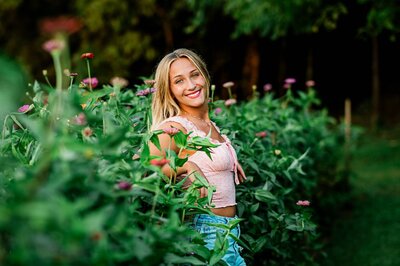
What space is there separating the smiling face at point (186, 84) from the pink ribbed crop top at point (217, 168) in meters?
0.16

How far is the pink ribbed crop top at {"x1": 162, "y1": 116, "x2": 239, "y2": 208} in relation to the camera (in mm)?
3189

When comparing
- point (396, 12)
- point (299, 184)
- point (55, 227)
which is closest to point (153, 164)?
point (55, 227)

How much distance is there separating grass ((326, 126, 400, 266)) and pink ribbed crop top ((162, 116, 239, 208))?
124 inches

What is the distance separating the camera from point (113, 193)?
1.81 meters

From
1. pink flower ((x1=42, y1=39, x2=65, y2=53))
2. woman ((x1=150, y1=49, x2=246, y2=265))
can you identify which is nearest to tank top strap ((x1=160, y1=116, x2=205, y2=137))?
woman ((x1=150, y1=49, x2=246, y2=265))

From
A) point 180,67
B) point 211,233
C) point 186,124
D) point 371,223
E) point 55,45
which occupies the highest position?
point 180,67

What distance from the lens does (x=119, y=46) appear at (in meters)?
20.2

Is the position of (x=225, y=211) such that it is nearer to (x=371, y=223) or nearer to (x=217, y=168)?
(x=217, y=168)

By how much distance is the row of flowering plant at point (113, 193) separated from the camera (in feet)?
4.57

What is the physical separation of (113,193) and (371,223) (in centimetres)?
634

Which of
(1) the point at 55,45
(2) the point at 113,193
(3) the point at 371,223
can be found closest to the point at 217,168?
(2) the point at 113,193

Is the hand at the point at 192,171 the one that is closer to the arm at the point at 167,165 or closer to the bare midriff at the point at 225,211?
the arm at the point at 167,165

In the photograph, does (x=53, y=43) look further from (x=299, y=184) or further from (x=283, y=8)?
(x=283, y=8)

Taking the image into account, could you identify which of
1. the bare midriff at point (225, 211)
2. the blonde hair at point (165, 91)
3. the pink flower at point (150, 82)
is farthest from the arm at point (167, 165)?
the pink flower at point (150, 82)
